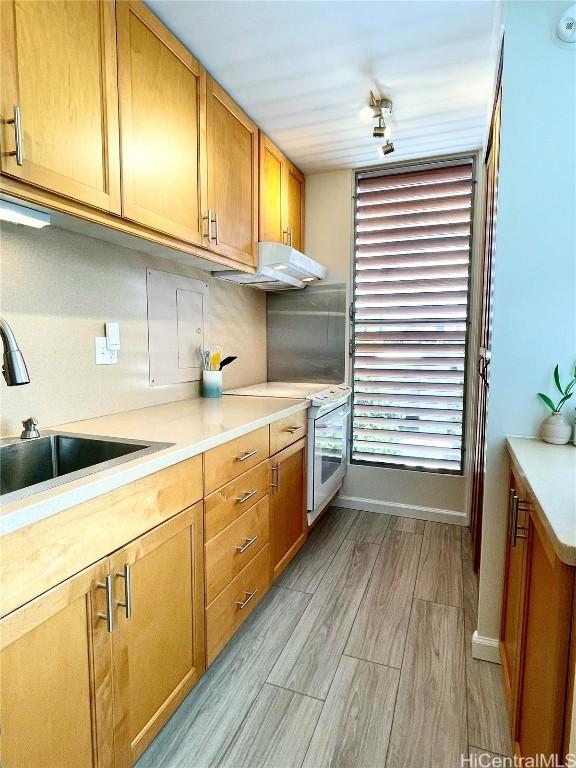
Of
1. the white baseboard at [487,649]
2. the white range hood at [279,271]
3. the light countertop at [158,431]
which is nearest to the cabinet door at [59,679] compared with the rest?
the light countertop at [158,431]

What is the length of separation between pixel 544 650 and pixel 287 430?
131cm

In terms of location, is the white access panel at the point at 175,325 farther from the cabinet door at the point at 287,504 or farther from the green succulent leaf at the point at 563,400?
the green succulent leaf at the point at 563,400

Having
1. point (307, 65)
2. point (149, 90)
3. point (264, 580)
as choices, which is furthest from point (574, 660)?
point (307, 65)

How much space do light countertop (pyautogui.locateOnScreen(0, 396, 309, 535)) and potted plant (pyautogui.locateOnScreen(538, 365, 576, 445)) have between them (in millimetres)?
1050

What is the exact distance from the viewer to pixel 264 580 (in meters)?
1.87

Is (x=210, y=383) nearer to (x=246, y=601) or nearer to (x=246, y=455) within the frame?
(x=246, y=455)

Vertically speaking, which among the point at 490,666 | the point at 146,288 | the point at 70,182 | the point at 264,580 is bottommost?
the point at 490,666

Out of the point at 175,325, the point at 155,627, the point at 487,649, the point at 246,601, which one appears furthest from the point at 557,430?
the point at 175,325

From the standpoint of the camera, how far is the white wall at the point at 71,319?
1.37 m

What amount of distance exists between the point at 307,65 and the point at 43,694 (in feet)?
7.55

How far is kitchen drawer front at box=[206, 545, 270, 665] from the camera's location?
1.47 m

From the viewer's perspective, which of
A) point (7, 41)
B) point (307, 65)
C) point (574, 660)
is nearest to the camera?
point (574, 660)

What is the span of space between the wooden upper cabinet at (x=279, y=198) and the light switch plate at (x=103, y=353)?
1113 millimetres

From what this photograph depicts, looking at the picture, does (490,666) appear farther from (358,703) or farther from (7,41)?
(7,41)
